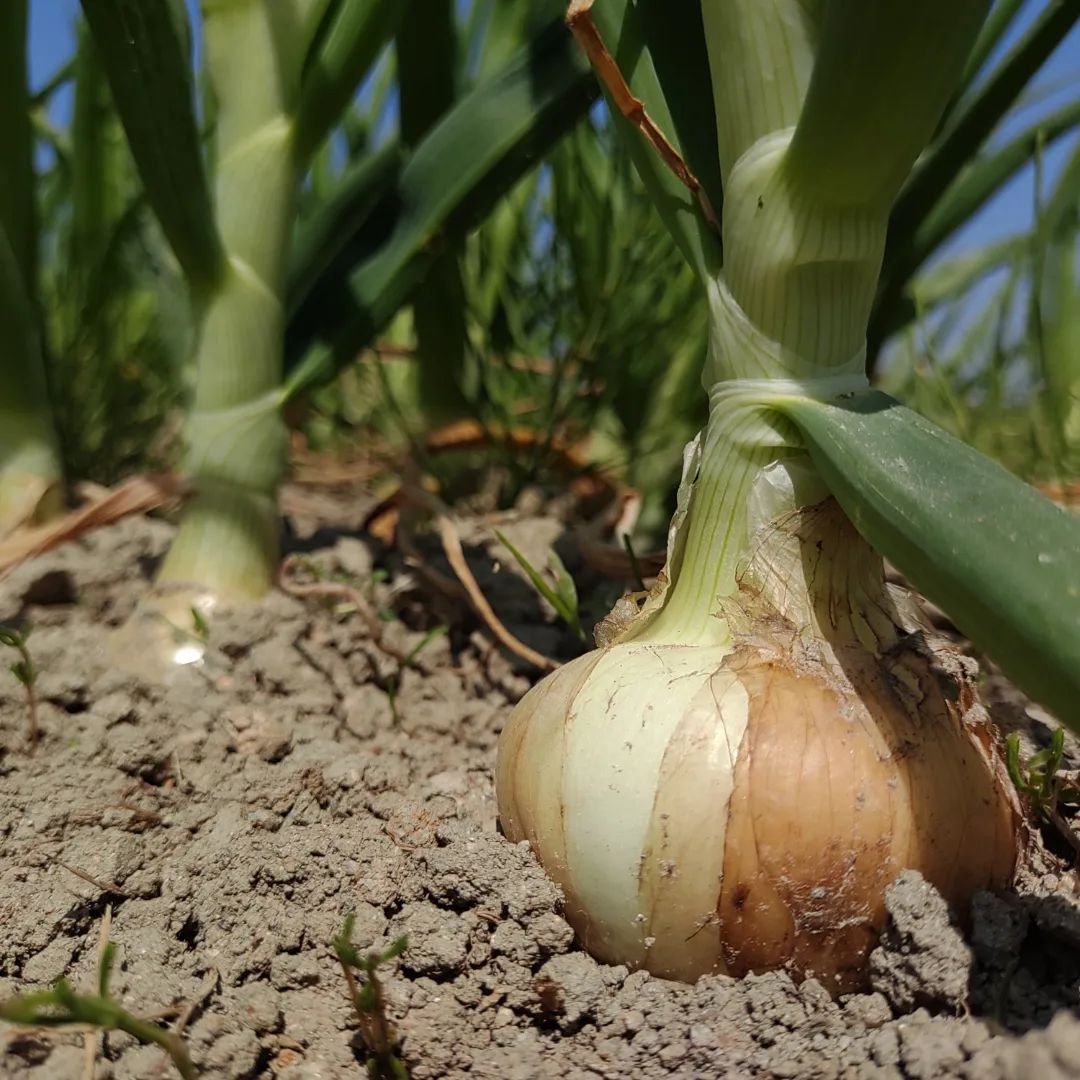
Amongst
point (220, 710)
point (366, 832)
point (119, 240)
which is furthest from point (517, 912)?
point (119, 240)

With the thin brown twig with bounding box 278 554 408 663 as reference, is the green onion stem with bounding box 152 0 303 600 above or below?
above

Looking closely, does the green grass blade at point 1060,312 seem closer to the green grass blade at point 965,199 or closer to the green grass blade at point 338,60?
the green grass blade at point 965,199

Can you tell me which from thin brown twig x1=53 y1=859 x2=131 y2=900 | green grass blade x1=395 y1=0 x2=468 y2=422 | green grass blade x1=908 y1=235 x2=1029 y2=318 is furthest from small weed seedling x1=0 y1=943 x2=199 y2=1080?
green grass blade x1=908 y1=235 x2=1029 y2=318

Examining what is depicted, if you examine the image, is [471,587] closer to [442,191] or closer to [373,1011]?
[442,191]

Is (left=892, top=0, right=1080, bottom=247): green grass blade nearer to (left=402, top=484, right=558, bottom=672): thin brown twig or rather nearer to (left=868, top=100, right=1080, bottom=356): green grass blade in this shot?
(left=868, top=100, right=1080, bottom=356): green grass blade

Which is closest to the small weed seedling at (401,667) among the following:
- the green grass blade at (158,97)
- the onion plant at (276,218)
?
the onion plant at (276,218)

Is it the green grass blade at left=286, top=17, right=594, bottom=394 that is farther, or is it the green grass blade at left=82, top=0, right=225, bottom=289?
the green grass blade at left=286, top=17, right=594, bottom=394
